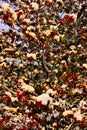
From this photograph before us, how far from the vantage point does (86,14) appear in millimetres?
11672

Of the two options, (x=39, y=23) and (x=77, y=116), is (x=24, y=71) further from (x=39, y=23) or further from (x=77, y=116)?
(x=77, y=116)

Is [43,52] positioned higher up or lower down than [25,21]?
lower down

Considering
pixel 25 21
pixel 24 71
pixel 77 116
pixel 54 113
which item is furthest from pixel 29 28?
pixel 77 116

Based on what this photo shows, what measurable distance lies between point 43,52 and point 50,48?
486 mm

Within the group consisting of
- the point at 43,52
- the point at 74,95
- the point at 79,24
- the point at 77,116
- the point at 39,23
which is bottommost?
the point at 77,116

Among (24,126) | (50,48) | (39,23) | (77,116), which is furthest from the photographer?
(39,23)

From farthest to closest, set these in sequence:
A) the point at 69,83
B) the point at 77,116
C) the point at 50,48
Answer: the point at 50,48
the point at 69,83
the point at 77,116

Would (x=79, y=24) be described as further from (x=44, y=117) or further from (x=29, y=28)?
(x=44, y=117)

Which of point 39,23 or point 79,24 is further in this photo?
point 79,24

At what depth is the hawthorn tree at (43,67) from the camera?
8102mm

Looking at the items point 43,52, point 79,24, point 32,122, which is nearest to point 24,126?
point 32,122

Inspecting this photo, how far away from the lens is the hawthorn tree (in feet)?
26.6

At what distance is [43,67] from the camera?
10.0 m

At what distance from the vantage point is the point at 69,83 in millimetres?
8727
